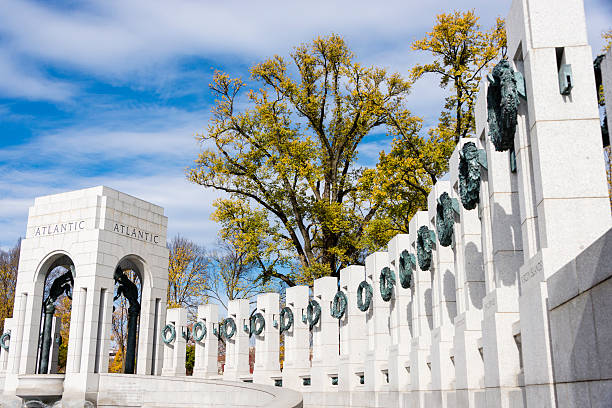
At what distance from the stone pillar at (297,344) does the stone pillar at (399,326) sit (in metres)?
5.66

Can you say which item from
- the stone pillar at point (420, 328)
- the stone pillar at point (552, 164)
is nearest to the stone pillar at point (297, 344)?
the stone pillar at point (420, 328)

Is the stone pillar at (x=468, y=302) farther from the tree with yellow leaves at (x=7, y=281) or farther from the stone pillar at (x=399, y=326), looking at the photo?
the tree with yellow leaves at (x=7, y=281)

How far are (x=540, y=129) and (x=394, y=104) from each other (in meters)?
21.7

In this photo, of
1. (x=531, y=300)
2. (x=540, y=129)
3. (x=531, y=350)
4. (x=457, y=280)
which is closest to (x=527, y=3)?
(x=540, y=129)

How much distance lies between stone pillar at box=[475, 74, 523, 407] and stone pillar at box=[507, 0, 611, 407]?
1.15 m

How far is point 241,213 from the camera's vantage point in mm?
30469

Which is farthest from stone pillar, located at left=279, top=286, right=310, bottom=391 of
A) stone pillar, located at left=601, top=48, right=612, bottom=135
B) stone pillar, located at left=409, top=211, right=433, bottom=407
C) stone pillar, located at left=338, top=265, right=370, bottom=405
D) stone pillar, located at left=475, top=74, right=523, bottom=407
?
stone pillar, located at left=601, top=48, right=612, bottom=135

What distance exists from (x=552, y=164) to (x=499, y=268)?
278 cm

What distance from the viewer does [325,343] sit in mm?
22234

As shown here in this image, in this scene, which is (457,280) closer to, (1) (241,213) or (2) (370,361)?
(2) (370,361)

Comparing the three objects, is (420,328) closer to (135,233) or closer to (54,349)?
(135,233)

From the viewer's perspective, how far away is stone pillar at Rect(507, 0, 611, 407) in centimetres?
747

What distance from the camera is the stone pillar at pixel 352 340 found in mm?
20234

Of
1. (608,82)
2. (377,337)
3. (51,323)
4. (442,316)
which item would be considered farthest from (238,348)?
(608,82)
